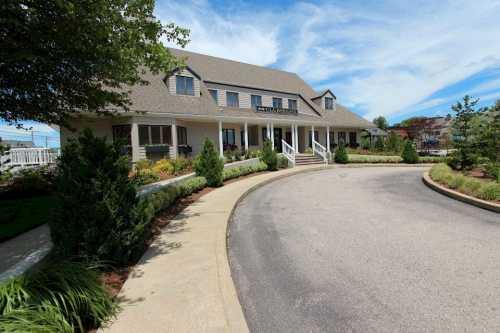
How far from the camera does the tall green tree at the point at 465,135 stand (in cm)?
1298

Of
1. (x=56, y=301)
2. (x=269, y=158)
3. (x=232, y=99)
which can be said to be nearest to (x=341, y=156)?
(x=269, y=158)

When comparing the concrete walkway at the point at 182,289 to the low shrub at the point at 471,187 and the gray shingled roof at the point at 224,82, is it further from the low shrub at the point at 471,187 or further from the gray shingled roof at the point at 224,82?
the gray shingled roof at the point at 224,82

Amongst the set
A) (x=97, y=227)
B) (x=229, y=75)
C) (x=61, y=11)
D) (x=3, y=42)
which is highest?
(x=229, y=75)

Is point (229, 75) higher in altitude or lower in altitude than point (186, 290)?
higher

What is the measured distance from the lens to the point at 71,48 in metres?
5.00

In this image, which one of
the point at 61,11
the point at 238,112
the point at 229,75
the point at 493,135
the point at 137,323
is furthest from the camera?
the point at 229,75

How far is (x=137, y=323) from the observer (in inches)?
114

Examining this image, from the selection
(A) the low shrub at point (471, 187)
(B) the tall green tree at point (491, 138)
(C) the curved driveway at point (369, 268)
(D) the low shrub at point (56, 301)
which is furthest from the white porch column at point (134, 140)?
(B) the tall green tree at point (491, 138)

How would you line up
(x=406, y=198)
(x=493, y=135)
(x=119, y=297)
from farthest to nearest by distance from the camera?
(x=493, y=135), (x=406, y=198), (x=119, y=297)

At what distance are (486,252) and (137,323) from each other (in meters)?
5.62

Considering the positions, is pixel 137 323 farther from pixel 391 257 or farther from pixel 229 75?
pixel 229 75

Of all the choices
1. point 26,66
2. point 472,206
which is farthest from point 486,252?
point 26,66

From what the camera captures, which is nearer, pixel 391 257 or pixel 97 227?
pixel 97 227

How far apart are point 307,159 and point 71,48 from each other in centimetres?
1993
